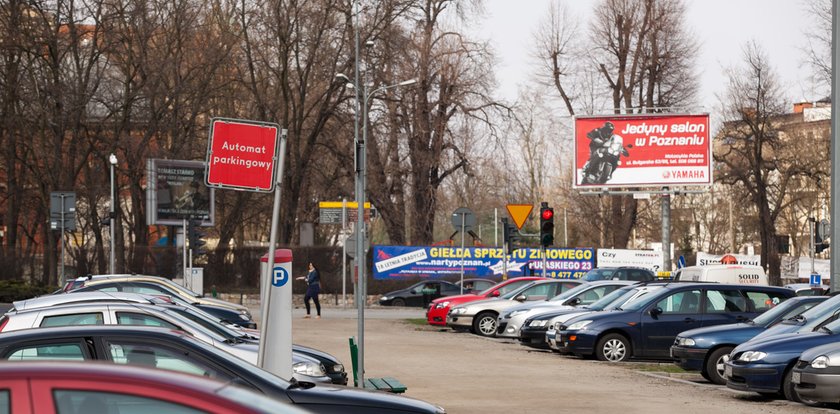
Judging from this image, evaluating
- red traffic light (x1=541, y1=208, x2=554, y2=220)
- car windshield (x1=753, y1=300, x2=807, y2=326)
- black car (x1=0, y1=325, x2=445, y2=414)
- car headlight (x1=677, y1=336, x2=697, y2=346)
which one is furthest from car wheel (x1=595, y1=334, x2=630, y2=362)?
black car (x1=0, y1=325, x2=445, y2=414)

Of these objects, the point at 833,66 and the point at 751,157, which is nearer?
the point at 833,66

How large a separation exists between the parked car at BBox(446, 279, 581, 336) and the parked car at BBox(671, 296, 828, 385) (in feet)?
38.8

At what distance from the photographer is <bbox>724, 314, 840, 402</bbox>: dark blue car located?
50.2 ft

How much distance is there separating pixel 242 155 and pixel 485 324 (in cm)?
2152

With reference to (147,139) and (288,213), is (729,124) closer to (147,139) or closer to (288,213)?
(288,213)

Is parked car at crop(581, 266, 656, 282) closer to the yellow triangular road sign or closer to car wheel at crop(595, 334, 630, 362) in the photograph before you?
the yellow triangular road sign

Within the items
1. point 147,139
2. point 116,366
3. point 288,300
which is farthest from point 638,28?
point 116,366

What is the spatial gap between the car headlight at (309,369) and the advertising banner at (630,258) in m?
40.1

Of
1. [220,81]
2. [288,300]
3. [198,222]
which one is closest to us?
[288,300]

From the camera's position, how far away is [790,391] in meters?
15.0

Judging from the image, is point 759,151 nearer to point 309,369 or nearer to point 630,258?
point 630,258

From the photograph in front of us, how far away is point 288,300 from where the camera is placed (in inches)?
400

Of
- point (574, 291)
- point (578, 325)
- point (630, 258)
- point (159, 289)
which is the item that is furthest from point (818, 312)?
point (630, 258)

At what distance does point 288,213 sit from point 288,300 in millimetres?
45349
